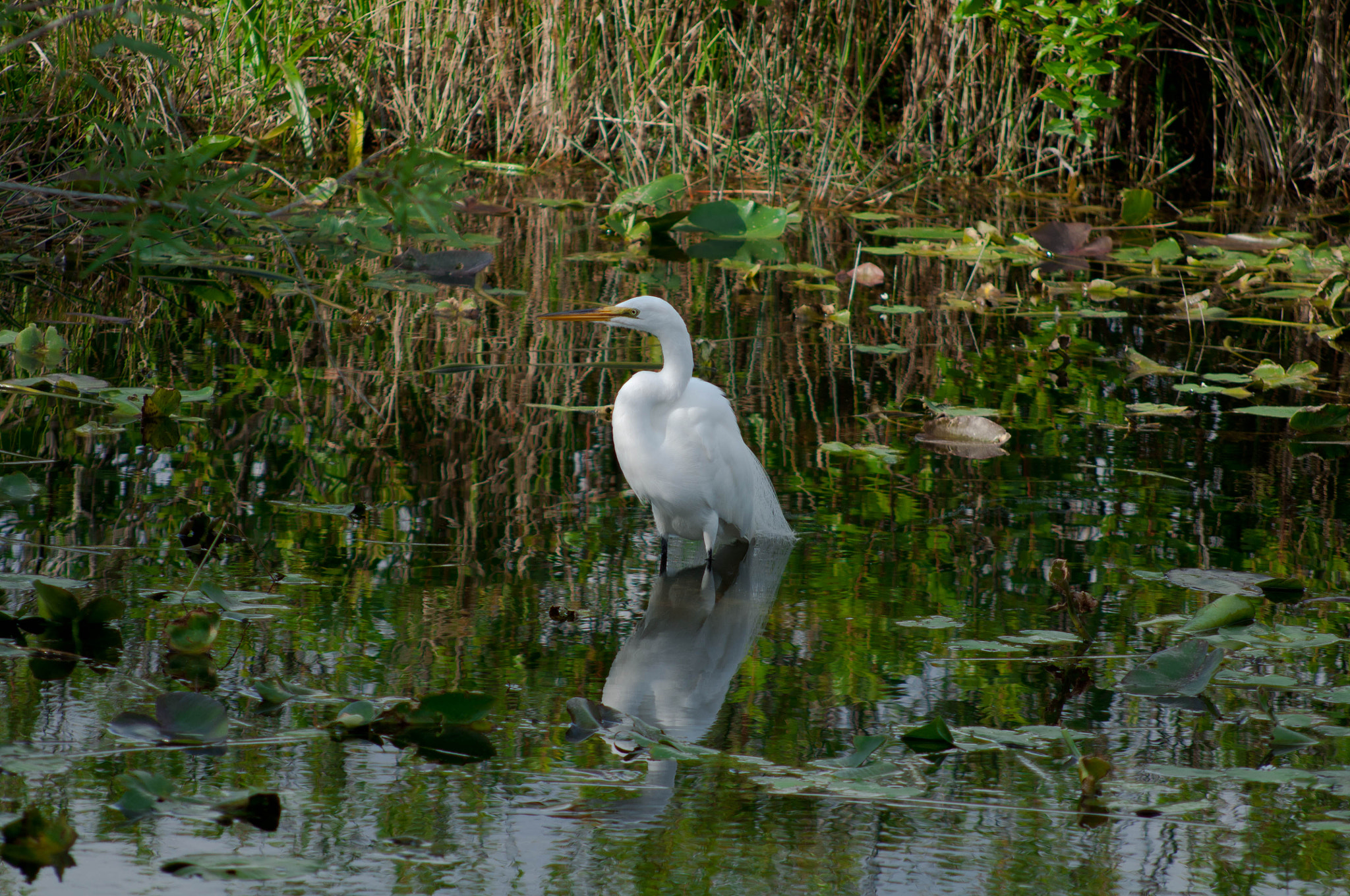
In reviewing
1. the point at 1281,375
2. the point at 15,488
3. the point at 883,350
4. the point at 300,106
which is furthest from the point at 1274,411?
the point at 300,106

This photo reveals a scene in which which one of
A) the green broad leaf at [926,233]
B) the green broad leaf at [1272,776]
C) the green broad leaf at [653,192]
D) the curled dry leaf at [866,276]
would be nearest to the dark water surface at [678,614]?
the green broad leaf at [1272,776]

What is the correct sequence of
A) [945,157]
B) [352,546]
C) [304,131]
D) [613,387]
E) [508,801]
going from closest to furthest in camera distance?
[508,801]
[352,546]
[613,387]
[304,131]
[945,157]

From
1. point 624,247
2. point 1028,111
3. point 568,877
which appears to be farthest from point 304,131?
point 568,877

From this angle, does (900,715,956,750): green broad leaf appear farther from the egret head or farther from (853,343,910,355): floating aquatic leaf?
(853,343,910,355): floating aquatic leaf

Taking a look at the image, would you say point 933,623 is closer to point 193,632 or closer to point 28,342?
point 193,632

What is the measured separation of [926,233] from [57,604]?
4646 millimetres

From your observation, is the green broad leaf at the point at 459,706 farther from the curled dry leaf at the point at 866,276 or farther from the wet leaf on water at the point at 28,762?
the curled dry leaf at the point at 866,276

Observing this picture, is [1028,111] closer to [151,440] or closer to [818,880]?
[151,440]

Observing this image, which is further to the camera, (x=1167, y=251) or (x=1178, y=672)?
(x=1167, y=251)

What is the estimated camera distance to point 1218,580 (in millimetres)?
2533

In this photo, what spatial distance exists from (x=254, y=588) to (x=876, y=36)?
6306mm

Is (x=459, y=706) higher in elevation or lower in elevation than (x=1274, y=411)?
lower

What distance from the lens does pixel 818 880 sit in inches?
61.6

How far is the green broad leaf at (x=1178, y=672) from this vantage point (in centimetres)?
206
